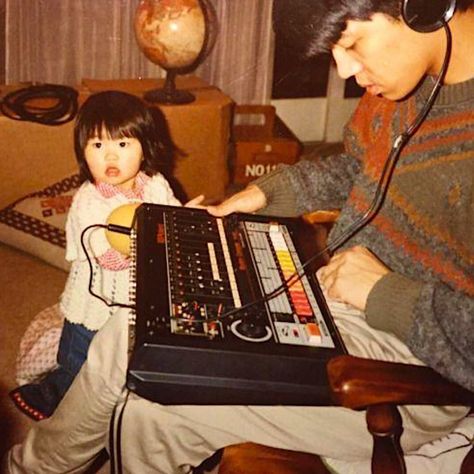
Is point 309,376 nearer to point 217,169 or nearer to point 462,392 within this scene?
point 462,392

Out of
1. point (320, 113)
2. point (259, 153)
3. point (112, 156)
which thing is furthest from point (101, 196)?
point (320, 113)

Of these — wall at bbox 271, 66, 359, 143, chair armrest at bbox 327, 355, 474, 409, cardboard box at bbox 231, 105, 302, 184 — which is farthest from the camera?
wall at bbox 271, 66, 359, 143

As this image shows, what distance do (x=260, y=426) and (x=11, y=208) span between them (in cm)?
172

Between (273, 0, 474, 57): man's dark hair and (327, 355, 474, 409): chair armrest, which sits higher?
(273, 0, 474, 57): man's dark hair

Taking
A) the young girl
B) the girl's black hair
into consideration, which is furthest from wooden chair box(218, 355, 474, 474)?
the girl's black hair

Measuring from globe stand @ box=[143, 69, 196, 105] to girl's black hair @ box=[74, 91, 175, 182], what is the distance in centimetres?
93

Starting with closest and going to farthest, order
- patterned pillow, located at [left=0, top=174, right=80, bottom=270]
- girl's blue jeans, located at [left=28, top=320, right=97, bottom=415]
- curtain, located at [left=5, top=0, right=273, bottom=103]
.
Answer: girl's blue jeans, located at [left=28, top=320, right=97, bottom=415]
patterned pillow, located at [left=0, top=174, right=80, bottom=270]
curtain, located at [left=5, top=0, right=273, bottom=103]

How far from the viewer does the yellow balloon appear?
1604mm

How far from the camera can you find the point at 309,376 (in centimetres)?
102

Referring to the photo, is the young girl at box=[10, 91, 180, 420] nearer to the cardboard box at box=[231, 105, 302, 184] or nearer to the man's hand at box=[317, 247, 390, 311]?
the man's hand at box=[317, 247, 390, 311]

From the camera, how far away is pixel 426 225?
1.22m

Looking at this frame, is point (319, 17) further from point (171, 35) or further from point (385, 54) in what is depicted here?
point (171, 35)

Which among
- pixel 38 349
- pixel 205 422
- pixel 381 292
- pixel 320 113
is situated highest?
pixel 381 292

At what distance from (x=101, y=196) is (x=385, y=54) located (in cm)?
84
